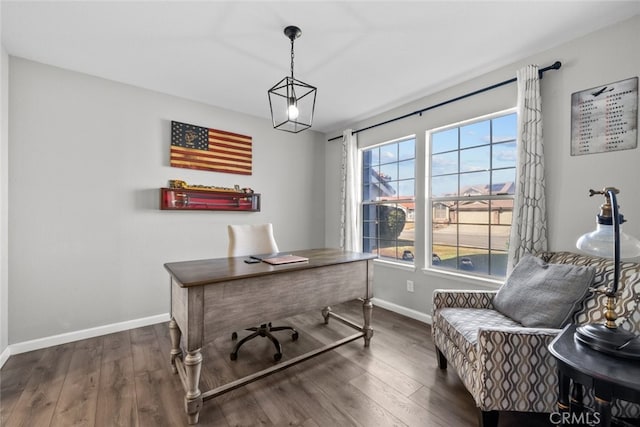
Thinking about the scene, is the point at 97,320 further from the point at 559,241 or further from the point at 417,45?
the point at 559,241

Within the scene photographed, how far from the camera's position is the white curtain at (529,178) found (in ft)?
7.13

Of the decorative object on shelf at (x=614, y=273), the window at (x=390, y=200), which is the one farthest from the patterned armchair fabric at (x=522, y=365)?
the window at (x=390, y=200)

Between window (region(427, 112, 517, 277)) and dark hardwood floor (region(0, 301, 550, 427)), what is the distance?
37.8 inches

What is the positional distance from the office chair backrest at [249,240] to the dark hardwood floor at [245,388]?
84 centimetres

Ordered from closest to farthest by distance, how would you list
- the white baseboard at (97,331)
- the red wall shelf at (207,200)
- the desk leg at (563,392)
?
the desk leg at (563,392) → the white baseboard at (97,331) → the red wall shelf at (207,200)

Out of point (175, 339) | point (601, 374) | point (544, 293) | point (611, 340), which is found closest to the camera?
point (601, 374)

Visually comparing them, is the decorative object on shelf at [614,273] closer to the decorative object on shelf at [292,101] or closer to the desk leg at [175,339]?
the decorative object on shelf at [292,101]

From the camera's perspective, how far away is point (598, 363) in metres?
1.06

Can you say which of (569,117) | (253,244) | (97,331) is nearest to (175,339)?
(253,244)

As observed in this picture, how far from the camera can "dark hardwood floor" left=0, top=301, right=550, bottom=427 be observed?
1604mm

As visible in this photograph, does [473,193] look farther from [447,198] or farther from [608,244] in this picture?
[608,244]

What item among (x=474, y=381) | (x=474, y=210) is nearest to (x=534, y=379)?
(x=474, y=381)

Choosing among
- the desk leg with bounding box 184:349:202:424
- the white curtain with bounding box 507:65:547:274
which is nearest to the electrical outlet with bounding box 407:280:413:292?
the white curtain with bounding box 507:65:547:274

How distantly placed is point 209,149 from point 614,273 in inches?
138
